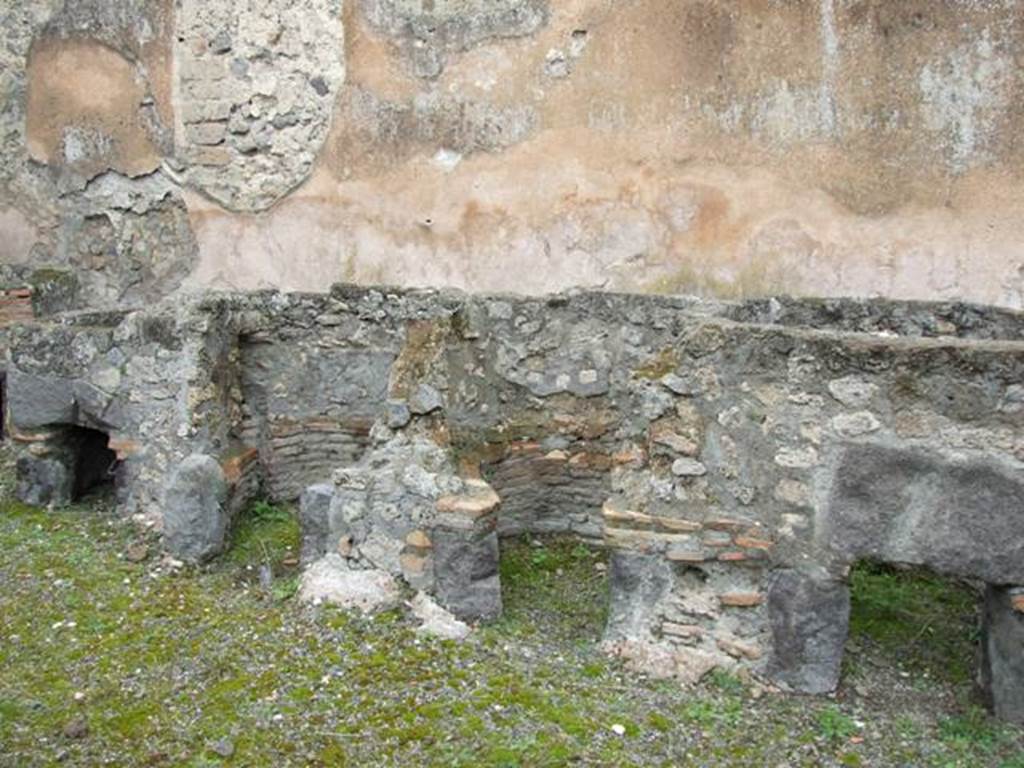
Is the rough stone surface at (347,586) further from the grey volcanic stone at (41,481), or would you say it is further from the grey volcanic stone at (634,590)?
the grey volcanic stone at (41,481)

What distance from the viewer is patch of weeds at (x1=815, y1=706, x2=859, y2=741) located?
11.1ft

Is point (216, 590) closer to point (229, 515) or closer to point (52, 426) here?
point (229, 515)

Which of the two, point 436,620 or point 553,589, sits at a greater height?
point 436,620

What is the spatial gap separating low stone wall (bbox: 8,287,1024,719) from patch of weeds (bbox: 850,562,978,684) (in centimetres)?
39

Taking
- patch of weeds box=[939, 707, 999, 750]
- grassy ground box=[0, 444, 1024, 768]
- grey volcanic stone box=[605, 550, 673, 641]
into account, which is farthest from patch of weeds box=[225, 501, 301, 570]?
patch of weeds box=[939, 707, 999, 750]

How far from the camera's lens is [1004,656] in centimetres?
342

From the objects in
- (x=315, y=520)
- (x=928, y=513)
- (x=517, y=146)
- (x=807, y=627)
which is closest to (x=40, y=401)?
(x=315, y=520)

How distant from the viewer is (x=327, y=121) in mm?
8375

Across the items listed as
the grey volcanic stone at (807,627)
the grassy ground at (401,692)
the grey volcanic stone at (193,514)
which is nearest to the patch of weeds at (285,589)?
the grassy ground at (401,692)

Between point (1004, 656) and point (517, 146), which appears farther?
point (517, 146)

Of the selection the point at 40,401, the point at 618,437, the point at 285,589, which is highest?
the point at 40,401

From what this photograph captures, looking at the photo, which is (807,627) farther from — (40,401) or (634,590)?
(40,401)

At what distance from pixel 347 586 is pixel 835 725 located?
205 cm

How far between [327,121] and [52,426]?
388cm
